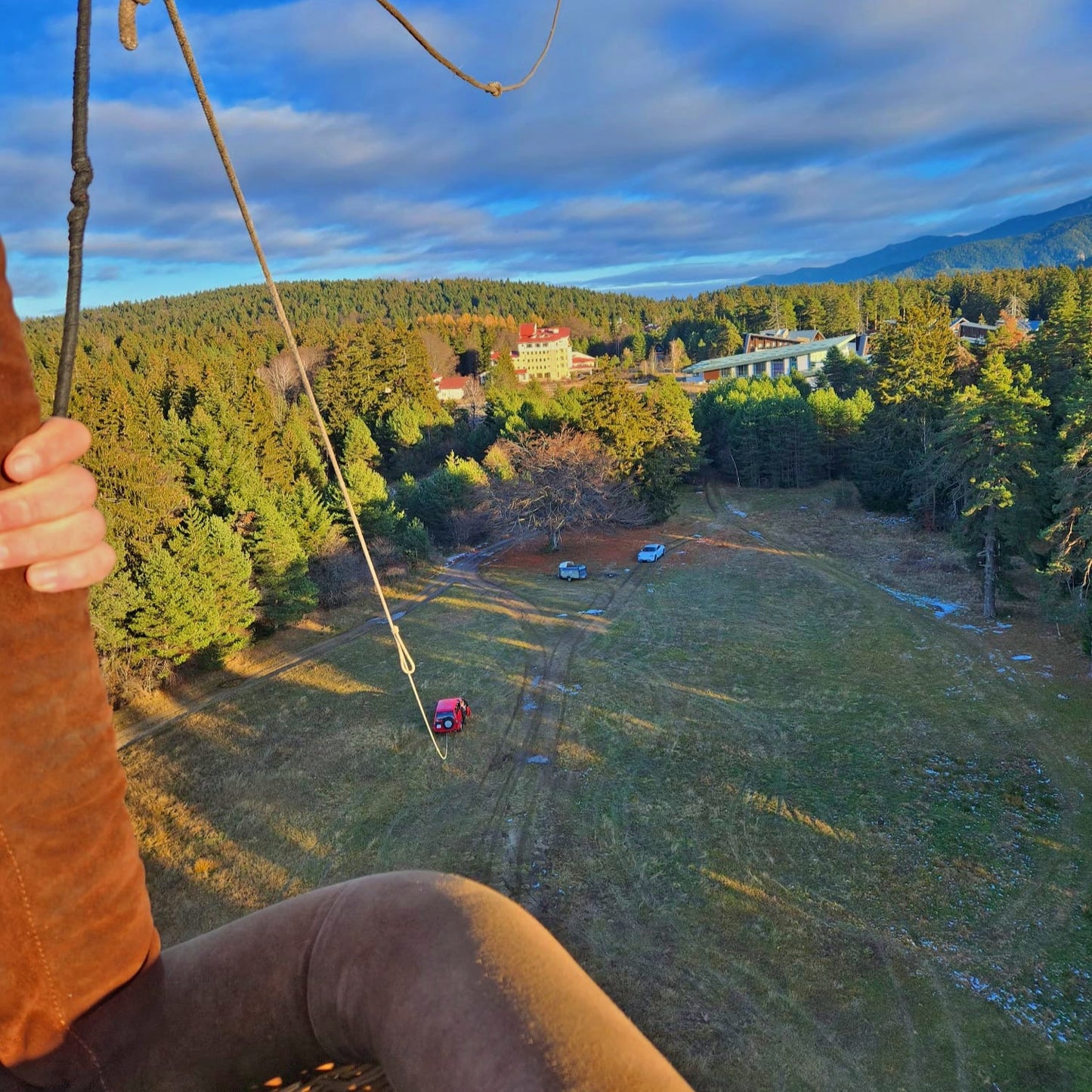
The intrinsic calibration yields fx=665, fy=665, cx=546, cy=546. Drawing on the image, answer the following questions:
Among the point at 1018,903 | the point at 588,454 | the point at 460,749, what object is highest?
the point at 588,454

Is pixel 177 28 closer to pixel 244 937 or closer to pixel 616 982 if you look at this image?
pixel 244 937

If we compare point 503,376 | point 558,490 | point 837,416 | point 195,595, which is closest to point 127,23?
point 195,595

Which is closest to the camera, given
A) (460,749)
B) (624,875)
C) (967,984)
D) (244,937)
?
(244,937)

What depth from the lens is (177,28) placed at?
2061mm

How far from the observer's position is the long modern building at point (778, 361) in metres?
65.6

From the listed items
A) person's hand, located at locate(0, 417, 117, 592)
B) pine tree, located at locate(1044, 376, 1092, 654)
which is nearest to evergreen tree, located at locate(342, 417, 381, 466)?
pine tree, located at locate(1044, 376, 1092, 654)

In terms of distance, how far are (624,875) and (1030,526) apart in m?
16.2

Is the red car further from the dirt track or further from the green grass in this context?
the dirt track

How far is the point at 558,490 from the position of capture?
29125 millimetres

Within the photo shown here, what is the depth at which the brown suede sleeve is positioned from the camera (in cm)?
148

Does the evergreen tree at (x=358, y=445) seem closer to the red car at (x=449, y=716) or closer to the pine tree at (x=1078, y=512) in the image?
the red car at (x=449, y=716)

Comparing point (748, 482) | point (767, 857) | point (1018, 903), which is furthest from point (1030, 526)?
point (748, 482)

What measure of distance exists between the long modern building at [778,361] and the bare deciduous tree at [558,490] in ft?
128

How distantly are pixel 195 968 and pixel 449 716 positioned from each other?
14.0 metres
